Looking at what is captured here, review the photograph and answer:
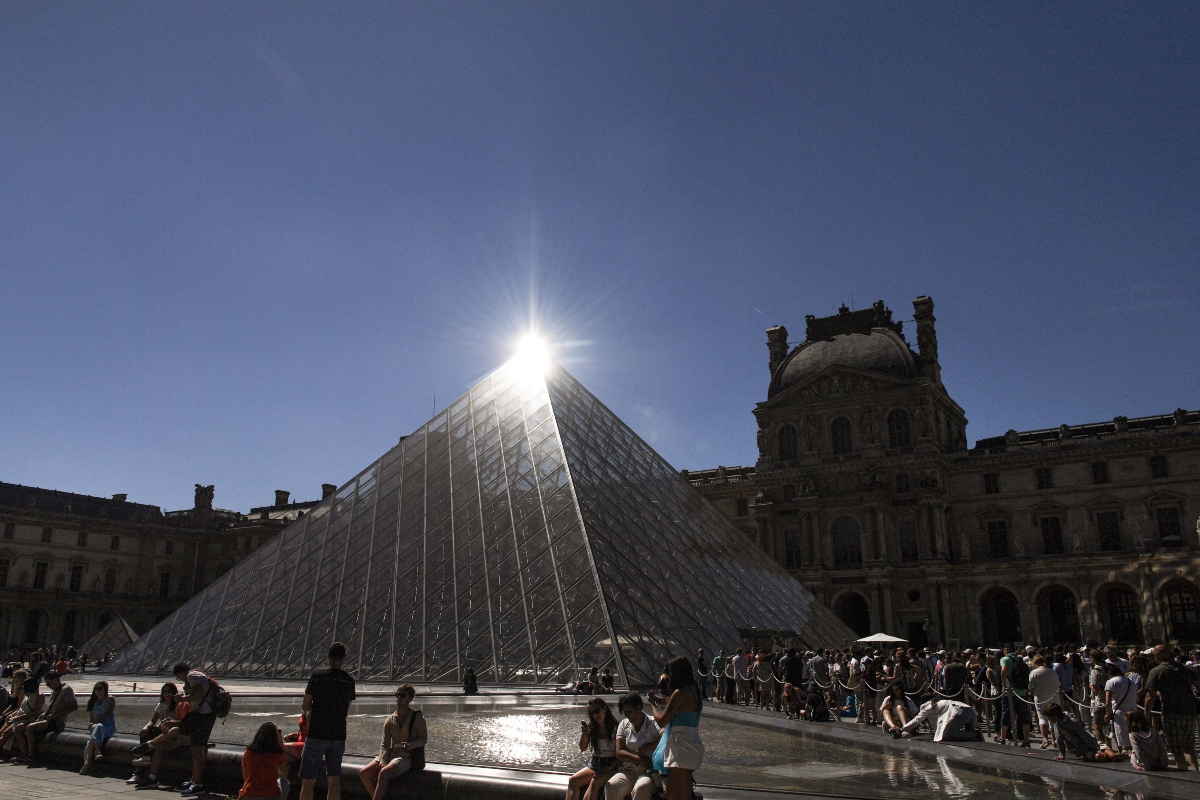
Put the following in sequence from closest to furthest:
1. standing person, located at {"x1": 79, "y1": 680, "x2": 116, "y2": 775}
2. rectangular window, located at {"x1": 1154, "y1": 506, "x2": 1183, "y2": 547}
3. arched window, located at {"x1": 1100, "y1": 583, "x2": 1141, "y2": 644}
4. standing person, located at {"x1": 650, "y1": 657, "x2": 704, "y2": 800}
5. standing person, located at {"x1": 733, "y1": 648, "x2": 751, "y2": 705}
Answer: standing person, located at {"x1": 650, "y1": 657, "x2": 704, "y2": 800}
standing person, located at {"x1": 79, "y1": 680, "x2": 116, "y2": 775}
standing person, located at {"x1": 733, "y1": 648, "x2": 751, "y2": 705}
rectangular window, located at {"x1": 1154, "y1": 506, "x2": 1183, "y2": 547}
arched window, located at {"x1": 1100, "y1": 583, "x2": 1141, "y2": 644}

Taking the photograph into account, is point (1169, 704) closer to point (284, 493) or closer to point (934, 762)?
point (934, 762)

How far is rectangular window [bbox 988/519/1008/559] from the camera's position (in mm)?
43656

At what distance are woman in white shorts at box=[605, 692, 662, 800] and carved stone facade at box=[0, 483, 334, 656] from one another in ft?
162

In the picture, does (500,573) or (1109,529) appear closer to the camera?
(500,573)

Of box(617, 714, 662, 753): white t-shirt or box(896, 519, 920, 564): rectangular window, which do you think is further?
box(896, 519, 920, 564): rectangular window

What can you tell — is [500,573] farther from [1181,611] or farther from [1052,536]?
[1181,611]

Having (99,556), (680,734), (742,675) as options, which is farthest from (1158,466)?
(99,556)

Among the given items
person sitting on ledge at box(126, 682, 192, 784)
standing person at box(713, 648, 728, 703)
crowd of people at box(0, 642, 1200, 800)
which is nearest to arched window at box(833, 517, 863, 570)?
standing person at box(713, 648, 728, 703)

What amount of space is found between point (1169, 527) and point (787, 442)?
1853 cm

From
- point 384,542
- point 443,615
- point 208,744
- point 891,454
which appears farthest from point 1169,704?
point 891,454

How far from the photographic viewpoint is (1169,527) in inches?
1575

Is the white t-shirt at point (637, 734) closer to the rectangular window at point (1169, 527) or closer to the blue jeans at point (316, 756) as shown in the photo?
the blue jeans at point (316, 756)

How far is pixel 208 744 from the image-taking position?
281 inches

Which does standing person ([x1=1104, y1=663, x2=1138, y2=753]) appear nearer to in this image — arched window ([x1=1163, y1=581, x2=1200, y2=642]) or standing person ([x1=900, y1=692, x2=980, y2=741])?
standing person ([x1=900, y1=692, x2=980, y2=741])
